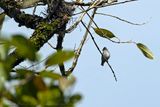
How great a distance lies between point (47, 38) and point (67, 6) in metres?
0.14

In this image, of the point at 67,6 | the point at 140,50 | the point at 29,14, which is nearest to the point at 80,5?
the point at 67,6

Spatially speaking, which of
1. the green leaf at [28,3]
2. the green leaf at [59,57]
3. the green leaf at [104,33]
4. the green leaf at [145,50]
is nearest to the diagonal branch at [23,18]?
the green leaf at [28,3]

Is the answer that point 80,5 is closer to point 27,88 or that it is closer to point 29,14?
point 29,14

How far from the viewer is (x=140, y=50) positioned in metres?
1.59

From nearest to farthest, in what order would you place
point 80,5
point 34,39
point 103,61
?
point 34,39, point 80,5, point 103,61

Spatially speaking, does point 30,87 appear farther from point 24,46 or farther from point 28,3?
point 28,3

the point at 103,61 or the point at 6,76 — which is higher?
the point at 6,76

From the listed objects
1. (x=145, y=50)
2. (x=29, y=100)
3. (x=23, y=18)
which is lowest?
(x=145, y=50)

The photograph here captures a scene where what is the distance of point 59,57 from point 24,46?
31mm

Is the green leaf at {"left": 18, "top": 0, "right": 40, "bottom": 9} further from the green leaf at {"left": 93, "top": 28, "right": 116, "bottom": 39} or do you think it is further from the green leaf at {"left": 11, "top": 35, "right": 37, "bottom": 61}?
the green leaf at {"left": 11, "top": 35, "right": 37, "bottom": 61}

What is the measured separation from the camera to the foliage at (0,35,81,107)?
30cm

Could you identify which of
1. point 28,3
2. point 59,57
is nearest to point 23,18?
point 28,3

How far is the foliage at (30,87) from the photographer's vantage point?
0.30 m

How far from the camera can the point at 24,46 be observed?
1.05 feet
